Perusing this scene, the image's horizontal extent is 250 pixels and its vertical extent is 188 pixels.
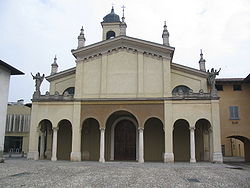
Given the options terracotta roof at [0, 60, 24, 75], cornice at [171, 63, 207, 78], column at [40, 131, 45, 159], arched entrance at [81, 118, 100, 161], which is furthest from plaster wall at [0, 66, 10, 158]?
cornice at [171, 63, 207, 78]

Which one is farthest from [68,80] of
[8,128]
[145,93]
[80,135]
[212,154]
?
[8,128]

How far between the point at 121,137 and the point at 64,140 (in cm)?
564

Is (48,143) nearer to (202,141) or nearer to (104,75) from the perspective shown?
(104,75)

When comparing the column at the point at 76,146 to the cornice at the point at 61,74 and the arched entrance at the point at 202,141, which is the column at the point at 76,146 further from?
the arched entrance at the point at 202,141

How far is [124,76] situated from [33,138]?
977 cm

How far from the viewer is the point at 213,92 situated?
2398 cm

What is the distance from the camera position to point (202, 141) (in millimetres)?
26188

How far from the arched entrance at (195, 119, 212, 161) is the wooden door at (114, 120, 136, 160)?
19.0ft

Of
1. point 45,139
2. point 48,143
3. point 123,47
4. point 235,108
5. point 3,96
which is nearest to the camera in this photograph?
point 3,96

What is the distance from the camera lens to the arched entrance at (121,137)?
26.7 meters

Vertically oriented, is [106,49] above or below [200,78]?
above

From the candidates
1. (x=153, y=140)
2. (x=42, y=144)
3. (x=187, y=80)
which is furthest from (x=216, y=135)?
(x=42, y=144)

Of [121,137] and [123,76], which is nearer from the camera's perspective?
[123,76]

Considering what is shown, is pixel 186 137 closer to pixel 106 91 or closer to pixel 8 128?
pixel 106 91
